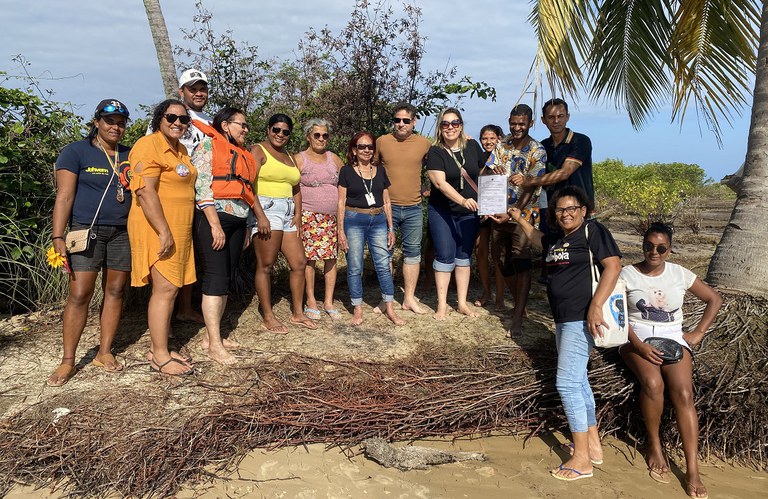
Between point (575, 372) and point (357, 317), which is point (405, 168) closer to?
point (357, 317)

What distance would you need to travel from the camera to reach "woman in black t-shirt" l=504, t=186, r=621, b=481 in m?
3.47

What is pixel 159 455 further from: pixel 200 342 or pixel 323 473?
pixel 200 342

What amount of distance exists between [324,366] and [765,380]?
10.5 ft

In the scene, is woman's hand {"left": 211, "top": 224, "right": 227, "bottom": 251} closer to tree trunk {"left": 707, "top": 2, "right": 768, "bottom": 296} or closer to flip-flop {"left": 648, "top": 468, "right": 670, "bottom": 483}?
flip-flop {"left": 648, "top": 468, "right": 670, "bottom": 483}

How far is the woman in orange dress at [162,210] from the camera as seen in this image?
12.1 feet

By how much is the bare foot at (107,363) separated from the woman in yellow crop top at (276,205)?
1.32m

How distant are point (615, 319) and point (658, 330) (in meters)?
0.38

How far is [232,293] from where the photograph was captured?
588cm

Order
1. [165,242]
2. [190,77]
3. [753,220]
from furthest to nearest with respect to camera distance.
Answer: [753,220]
[190,77]
[165,242]

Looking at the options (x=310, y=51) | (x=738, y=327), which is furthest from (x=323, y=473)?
(x=310, y=51)

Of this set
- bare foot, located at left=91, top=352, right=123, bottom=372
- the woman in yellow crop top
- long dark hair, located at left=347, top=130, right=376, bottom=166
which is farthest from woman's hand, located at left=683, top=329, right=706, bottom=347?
bare foot, located at left=91, top=352, right=123, bottom=372

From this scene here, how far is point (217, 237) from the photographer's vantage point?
4.10 meters

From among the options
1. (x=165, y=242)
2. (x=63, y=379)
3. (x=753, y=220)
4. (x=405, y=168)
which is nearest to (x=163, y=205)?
(x=165, y=242)

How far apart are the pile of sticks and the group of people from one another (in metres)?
0.39
